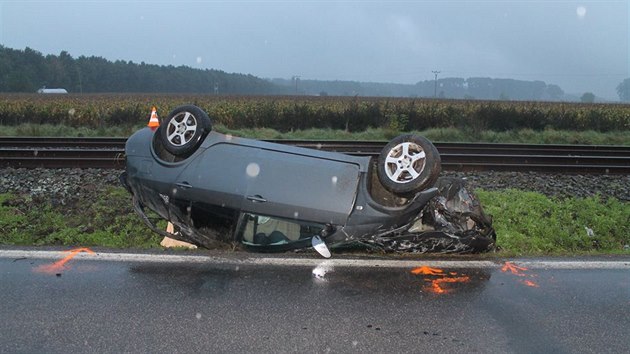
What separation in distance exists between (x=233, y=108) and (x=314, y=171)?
63.6 ft

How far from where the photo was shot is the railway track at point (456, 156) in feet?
36.9

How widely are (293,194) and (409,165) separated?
1.32 meters

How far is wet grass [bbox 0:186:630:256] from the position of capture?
6.38m

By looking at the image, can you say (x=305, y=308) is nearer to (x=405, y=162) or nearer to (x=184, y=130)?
(x=405, y=162)

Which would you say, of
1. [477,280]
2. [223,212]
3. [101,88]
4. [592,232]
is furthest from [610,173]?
[101,88]

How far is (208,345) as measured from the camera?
3.75 metres

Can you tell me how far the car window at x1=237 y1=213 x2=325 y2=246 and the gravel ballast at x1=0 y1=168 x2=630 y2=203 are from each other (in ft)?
13.3

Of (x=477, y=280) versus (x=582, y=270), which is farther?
(x=582, y=270)

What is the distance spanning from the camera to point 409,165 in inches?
220

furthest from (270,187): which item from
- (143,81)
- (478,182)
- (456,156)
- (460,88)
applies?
(460,88)

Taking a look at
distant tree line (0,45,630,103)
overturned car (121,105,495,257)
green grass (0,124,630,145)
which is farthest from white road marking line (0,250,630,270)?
distant tree line (0,45,630,103)

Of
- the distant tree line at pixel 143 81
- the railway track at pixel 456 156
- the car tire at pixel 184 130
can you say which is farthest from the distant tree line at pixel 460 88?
the car tire at pixel 184 130

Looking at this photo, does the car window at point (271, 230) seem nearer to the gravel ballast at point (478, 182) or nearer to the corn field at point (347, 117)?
the gravel ballast at point (478, 182)

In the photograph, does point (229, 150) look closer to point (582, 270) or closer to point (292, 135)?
point (582, 270)
